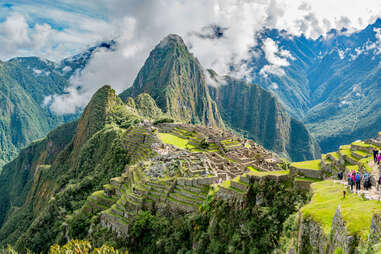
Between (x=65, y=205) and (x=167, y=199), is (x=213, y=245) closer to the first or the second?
(x=167, y=199)

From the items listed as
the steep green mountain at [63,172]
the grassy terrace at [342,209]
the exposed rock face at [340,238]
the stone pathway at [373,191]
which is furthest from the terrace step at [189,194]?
the steep green mountain at [63,172]

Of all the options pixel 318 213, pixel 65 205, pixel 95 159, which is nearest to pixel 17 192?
pixel 95 159

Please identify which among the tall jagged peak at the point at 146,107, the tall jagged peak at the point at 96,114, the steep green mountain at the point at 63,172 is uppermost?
the tall jagged peak at the point at 146,107

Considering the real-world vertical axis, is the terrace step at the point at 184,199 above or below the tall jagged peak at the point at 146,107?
below

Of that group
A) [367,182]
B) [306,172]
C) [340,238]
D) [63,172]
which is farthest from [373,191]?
[63,172]

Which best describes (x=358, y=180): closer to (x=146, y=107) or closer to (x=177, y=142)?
(x=177, y=142)

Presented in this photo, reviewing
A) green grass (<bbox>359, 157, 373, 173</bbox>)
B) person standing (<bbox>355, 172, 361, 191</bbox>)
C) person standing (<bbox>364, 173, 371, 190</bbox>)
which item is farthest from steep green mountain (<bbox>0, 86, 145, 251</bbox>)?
person standing (<bbox>364, 173, 371, 190</bbox>)

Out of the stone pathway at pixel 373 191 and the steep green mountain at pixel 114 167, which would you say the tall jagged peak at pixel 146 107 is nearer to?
the steep green mountain at pixel 114 167

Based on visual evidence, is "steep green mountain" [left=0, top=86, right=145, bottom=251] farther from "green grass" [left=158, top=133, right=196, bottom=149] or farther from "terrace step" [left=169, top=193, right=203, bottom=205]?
"terrace step" [left=169, top=193, right=203, bottom=205]
